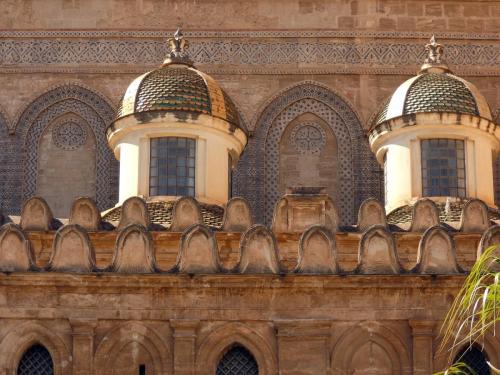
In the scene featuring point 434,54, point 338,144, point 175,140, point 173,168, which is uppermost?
point 434,54

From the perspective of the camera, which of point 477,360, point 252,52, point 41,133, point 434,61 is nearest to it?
point 477,360

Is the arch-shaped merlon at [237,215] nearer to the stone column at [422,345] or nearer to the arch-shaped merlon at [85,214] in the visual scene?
the arch-shaped merlon at [85,214]

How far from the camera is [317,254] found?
1723cm

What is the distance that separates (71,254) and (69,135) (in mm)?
7561

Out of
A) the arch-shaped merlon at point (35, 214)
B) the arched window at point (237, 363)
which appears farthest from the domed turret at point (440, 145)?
the arch-shaped merlon at point (35, 214)

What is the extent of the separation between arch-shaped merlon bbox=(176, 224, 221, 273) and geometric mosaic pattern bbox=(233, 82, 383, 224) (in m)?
6.44

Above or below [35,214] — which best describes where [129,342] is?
below

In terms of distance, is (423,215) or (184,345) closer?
(184,345)

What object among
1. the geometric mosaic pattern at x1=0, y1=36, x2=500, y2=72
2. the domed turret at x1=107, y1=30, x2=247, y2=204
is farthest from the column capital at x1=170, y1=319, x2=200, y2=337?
the geometric mosaic pattern at x1=0, y1=36, x2=500, y2=72

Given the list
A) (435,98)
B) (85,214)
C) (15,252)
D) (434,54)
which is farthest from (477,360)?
(434,54)

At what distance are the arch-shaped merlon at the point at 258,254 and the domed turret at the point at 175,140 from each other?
2.88m

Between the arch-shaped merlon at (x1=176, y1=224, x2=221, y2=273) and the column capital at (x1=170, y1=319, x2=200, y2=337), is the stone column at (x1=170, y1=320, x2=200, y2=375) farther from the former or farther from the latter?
the arch-shaped merlon at (x1=176, y1=224, x2=221, y2=273)

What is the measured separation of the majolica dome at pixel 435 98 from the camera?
20641 mm

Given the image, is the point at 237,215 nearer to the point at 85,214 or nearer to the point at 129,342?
the point at 85,214
